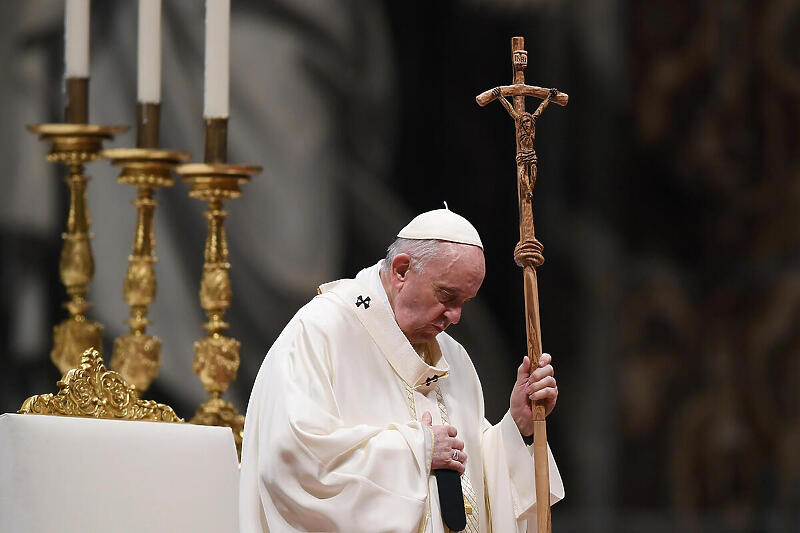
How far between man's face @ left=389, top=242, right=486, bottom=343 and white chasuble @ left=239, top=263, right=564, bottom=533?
0.07 m

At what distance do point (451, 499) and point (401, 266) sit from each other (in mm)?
693

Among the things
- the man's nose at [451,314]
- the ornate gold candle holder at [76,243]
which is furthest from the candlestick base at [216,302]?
the man's nose at [451,314]

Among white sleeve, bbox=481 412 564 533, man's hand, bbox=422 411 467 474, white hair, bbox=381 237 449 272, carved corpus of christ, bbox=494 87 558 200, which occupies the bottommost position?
white sleeve, bbox=481 412 564 533

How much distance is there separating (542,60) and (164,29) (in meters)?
1.87

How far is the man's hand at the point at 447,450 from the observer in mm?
4148

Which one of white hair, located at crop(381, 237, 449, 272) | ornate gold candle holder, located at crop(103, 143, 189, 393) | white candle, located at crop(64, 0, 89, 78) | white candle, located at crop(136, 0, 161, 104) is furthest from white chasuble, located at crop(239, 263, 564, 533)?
white candle, located at crop(64, 0, 89, 78)

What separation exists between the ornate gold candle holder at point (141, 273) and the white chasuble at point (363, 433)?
81 centimetres

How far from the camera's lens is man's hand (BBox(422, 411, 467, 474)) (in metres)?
4.15

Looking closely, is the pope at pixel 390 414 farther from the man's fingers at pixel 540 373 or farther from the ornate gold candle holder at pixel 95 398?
the ornate gold candle holder at pixel 95 398

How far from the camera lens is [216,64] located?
200 inches

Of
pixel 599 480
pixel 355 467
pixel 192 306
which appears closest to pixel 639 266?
pixel 599 480

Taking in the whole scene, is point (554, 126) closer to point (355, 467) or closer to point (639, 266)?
point (639, 266)

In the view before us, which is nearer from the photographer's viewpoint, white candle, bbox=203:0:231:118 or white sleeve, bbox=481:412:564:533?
white sleeve, bbox=481:412:564:533

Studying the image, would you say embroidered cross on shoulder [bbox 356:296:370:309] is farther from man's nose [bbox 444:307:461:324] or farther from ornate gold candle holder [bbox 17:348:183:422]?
ornate gold candle holder [bbox 17:348:183:422]
